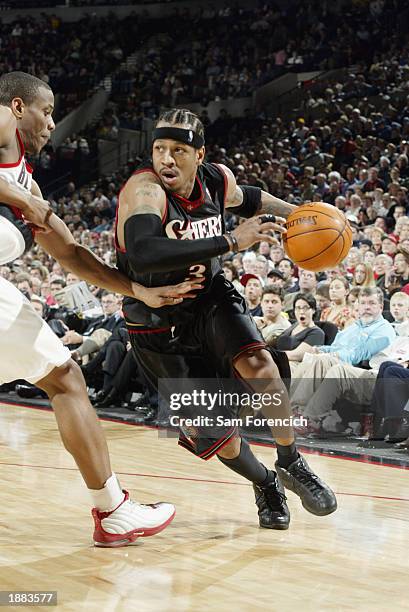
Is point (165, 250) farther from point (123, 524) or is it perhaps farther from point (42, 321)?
point (123, 524)

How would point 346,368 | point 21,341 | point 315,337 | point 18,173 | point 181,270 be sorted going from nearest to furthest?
point 21,341
point 18,173
point 181,270
point 346,368
point 315,337

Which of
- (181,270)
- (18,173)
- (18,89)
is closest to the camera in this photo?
(18,173)

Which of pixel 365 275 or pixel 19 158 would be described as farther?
pixel 365 275

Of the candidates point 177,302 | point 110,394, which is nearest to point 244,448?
point 177,302

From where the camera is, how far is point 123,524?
128 inches

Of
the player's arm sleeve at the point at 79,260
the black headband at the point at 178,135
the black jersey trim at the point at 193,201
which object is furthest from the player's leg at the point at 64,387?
the black headband at the point at 178,135

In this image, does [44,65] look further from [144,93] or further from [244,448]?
[244,448]

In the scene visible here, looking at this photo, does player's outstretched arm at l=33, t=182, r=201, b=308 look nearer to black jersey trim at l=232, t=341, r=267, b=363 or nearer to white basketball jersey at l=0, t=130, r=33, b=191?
white basketball jersey at l=0, t=130, r=33, b=191

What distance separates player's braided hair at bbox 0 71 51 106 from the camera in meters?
3.22

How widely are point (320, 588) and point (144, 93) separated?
2027cm

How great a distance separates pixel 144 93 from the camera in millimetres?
21891

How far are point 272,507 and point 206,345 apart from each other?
78cm

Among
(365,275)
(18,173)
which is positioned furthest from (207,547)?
(365,275)

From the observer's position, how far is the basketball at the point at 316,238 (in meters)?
3.76
